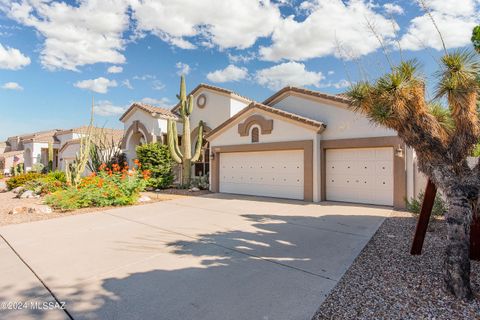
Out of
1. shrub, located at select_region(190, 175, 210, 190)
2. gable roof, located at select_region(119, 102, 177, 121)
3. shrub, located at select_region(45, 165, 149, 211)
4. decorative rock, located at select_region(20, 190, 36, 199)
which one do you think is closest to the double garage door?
shrub, located at select_region(190, 175, 210, 190)

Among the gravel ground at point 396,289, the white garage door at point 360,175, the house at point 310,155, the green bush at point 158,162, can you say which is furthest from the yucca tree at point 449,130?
the green bush at point 158,162

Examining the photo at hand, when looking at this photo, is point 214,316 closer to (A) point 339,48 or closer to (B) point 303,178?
(A) point 339,48

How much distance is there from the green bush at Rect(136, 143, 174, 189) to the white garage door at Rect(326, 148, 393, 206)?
1104 cm

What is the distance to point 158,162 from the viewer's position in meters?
18.2

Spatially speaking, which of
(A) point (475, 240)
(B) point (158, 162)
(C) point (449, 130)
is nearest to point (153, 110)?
(B) point (158, 162)

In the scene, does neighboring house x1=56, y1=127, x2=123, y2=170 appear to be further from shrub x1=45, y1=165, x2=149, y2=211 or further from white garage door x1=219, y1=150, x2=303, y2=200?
white garage door x1=219, y1=150, x2=303, y2=200

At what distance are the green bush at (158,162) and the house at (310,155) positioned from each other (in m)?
3.63

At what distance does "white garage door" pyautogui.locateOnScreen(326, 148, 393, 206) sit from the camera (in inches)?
438

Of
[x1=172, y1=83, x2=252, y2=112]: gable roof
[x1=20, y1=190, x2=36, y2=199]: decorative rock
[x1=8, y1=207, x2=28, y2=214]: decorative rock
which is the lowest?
[x1=8, y1=207, x2=28, y2=214]: decorative rock

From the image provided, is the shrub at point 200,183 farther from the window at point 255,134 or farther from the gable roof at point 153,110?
the gable roof at point 153,110

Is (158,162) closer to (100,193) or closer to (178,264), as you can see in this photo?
(100,193)

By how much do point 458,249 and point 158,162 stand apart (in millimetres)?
17031

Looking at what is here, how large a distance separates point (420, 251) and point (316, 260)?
7.11ft

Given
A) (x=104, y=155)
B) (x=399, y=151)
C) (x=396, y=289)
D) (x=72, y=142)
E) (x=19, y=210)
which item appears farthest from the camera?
(x=72, y=142)
